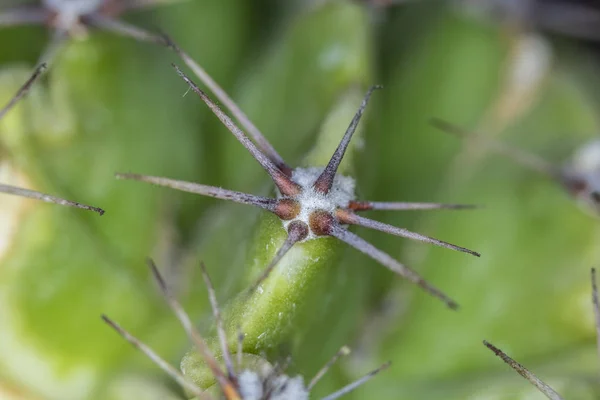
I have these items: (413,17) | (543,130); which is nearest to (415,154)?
(543,130)

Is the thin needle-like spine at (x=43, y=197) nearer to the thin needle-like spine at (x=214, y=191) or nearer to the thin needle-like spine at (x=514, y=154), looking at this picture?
the thin needle-like spine at (x=214, y=191)

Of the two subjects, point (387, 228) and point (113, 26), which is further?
point (113, 26)

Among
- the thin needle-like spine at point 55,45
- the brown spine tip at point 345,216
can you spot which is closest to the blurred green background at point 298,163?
the thin needle-like spine at point 55,45

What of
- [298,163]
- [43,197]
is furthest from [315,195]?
[43,197]

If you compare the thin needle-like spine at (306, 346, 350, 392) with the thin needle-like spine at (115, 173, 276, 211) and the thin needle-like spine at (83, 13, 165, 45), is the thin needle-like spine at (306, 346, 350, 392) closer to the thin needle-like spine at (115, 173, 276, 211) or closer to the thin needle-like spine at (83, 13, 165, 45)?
the thin needle-like spine at (115, 173, 276, 211)

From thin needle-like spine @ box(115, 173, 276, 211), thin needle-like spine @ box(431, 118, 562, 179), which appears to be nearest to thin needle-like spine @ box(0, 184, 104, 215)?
thin needle-like spine @ box(115, 173, 276, 211)

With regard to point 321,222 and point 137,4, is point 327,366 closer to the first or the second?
point 321,222
